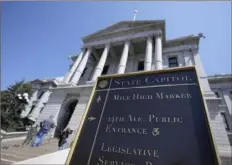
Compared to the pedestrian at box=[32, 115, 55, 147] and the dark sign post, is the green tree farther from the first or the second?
the dark sign post

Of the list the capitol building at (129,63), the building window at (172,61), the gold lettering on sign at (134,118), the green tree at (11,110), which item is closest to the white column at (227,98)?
the capitol building at (129,63)

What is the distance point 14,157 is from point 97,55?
1839 cm

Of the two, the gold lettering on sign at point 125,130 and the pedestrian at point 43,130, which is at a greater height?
the pedestrian at point 43,130

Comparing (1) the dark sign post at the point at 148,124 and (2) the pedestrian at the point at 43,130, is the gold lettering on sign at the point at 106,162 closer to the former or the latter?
(1) the dark sign post at the point at 148,124

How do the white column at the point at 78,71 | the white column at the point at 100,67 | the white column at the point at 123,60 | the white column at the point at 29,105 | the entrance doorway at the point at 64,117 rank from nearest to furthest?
the entrance doorway at the point at 64,117
the white column at the point at 123,60
the white column at the point at 100,67
the white column at the point at 78,71
the white column at the point at 29,105

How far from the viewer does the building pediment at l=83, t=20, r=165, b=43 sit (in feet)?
60.7

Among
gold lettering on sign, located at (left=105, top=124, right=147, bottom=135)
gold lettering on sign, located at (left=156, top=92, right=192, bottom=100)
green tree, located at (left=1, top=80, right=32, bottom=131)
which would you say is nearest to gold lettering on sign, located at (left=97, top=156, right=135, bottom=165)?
gold lettering on sign, located at (left=105, top=124, right=147, bottom=135)

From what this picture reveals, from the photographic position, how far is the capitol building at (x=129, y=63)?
48.5 ft

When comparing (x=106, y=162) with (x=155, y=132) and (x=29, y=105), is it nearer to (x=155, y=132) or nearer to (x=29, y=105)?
(x=155, y=132)

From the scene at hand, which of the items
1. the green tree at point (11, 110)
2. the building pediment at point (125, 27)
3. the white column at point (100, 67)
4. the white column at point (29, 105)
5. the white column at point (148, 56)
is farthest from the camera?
the white column at point (29, 105)

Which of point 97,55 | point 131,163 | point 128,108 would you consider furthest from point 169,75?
point 97,55

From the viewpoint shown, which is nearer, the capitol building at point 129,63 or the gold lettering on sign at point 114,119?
the gold lettering on sign at point 114,119

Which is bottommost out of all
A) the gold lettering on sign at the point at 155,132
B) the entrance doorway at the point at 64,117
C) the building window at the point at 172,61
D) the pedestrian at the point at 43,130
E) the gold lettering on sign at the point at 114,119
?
the gold lettering on sign at the point at 155,132

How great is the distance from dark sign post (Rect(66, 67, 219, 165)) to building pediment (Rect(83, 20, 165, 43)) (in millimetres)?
18547
